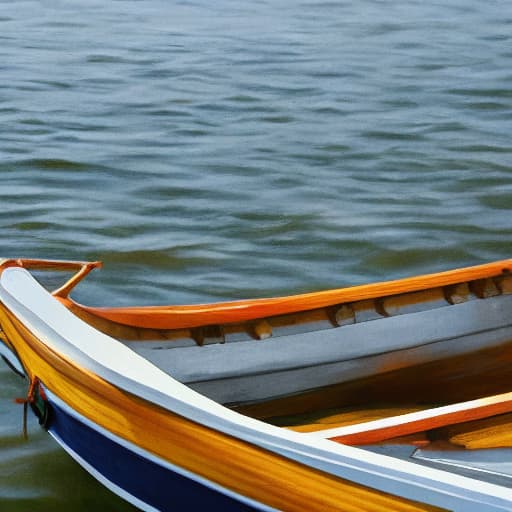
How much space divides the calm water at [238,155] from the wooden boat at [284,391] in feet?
1.91

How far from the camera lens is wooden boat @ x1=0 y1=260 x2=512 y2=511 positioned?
11.3 feet

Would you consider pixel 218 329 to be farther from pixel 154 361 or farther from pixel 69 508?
pixel 69 508

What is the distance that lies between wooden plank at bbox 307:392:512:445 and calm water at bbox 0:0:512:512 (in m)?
1.04

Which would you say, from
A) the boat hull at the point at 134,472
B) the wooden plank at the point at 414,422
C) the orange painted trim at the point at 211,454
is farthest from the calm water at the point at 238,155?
the wooden plank at the point at 414,422

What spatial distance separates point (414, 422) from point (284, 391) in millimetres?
902

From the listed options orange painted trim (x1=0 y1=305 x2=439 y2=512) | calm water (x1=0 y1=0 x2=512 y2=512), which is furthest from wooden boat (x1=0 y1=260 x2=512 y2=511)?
calm water (x1=0 y1=0 x2=512 y2=512)

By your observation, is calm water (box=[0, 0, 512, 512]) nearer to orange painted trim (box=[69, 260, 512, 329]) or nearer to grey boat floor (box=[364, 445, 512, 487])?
orange painted trim (box=[69, 260, 512, 329])

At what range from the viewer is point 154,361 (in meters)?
4.43

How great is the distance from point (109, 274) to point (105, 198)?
146 cm

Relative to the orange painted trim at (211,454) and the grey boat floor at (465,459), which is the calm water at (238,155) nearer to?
the orange painted trim at (211,454)

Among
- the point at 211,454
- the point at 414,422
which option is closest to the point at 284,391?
the point at 414,422

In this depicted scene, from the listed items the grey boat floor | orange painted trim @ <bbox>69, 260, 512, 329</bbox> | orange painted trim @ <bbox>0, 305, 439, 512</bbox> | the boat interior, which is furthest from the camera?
orange painted trim @ <bbox>69, 260, 512, 329</bbox>

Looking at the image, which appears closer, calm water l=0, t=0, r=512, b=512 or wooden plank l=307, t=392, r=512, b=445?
wooden plank l=307, t=392, r=512, b=445

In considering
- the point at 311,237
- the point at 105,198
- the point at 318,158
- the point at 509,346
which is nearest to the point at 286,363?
the point at 509,346
